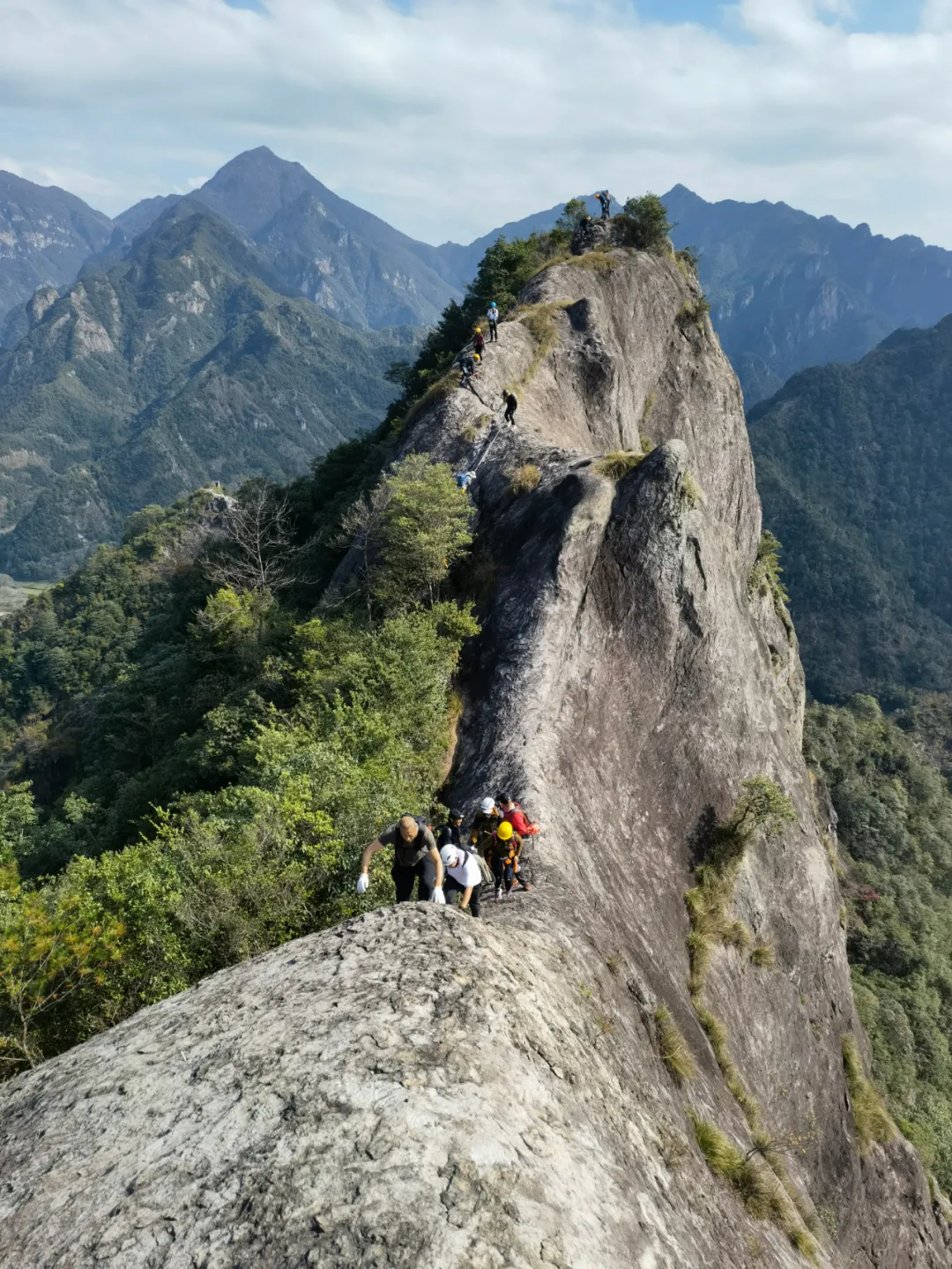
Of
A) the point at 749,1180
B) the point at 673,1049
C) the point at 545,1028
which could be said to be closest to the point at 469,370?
the point at 673,1049

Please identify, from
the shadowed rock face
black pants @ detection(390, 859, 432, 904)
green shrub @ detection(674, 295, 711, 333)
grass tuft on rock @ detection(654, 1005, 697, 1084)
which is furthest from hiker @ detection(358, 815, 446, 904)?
green shrub @ detection(674, 295, 711, 333)

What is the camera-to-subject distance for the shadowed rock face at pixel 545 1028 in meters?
5.85

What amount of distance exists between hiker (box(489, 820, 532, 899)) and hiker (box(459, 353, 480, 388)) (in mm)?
26012

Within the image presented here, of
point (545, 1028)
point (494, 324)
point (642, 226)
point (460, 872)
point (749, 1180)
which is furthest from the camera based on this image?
point (642, 226)

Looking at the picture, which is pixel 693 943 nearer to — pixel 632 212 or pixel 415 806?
pixel 415 806

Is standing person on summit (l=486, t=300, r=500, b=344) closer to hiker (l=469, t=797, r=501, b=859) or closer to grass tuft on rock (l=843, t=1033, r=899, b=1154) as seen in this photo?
hiker (l=469, t=797, r=501, b=859)

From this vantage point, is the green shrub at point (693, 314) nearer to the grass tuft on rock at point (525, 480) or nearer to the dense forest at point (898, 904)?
Answer: the grass tuft on rock at point (525, 480)

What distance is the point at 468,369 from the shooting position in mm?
33844

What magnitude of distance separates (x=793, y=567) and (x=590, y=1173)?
211m

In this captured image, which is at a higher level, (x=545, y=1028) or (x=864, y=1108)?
(x=545, y=1028)

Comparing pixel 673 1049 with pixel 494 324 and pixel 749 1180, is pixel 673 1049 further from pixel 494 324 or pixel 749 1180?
pixel 494 324

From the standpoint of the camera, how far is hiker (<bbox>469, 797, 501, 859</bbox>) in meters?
13.2

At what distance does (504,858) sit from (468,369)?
27.0 metres

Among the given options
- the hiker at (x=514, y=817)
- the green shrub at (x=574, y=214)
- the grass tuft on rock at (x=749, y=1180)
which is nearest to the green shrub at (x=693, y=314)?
the green shrub at (x=574, y=214)
